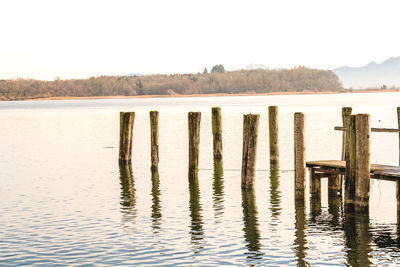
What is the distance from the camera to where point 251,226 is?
1496 cm

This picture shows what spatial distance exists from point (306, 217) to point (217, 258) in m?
4.34

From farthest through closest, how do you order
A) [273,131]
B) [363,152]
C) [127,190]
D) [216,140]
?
[216,140], [273,131], [127,190], [363,152]

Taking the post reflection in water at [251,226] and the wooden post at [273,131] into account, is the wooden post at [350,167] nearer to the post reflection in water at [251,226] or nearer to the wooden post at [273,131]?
the post reflection in water at [251,226]

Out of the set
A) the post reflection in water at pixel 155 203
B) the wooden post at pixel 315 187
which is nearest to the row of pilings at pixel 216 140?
the post reflection in water at pixel 155 203

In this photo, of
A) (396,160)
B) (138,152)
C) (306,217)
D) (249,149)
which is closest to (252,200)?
(249,149)

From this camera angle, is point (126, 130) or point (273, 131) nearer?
point (126, 130)

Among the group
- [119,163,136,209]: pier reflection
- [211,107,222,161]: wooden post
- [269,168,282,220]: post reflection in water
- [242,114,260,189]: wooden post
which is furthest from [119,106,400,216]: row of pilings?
[211,107,222,161]: wooden post

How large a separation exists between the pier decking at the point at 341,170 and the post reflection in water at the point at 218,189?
9.19 feet

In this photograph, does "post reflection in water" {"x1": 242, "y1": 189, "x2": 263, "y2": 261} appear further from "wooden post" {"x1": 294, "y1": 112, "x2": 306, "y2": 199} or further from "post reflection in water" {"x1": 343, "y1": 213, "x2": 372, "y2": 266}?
"post reflection in water" {"x1": 343, "y1": 213, "x2": 372, "y2": 266}

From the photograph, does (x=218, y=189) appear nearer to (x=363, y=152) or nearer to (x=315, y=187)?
(x=315, y=187)

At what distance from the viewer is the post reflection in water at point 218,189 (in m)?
16.9

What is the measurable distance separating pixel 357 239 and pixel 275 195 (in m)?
5.86

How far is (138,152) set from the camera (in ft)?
115

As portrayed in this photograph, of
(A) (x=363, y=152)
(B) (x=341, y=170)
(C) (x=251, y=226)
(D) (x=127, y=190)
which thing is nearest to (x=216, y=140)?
(D) (x=127, y=190)
